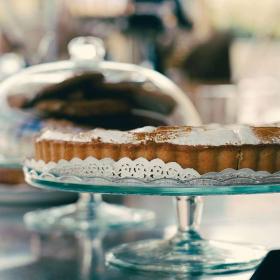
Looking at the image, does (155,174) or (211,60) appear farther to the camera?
(211,60)

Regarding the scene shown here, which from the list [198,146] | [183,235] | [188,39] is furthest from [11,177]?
[188,39]

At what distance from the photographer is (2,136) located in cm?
121

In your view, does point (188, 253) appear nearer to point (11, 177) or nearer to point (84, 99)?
point (84, 99)

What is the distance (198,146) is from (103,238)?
0.26 m

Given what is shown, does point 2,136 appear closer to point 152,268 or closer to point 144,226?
point 144,226

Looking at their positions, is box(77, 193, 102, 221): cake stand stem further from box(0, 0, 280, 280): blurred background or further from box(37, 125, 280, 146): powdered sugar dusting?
box(37, 125, 280, 146): powdered sugar dusting

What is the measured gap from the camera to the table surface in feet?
2.57

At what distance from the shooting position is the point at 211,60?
409cm

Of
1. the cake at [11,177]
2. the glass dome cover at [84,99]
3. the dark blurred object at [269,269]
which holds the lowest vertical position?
the dark blurred object at [269,269]

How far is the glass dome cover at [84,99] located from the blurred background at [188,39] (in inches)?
78.2

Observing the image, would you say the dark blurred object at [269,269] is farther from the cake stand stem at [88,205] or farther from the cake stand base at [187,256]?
the cake stand stem at [88,205]

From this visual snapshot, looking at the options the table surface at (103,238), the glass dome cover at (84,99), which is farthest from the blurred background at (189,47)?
the glass dome cover at (84,99)

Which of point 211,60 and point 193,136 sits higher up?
point 211,60

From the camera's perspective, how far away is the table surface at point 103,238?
0.78 m
